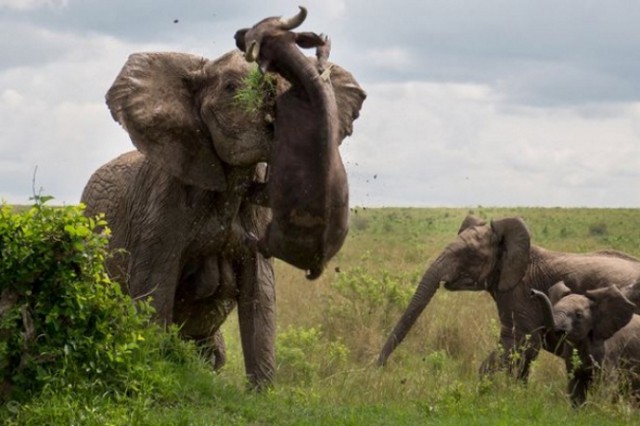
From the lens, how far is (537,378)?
550 inches

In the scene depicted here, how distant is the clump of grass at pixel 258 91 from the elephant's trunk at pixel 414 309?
5746mm

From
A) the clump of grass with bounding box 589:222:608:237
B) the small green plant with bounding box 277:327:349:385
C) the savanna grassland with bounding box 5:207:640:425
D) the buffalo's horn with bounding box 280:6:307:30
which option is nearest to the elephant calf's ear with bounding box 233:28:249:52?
the buffalo's horn with bounding box 280:6:307:30

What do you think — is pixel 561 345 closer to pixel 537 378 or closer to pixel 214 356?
pixel 537 378

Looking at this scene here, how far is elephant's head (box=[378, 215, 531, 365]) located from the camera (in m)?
14.5

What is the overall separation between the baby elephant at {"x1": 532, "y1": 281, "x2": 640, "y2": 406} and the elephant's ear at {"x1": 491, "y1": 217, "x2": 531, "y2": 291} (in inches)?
76.6

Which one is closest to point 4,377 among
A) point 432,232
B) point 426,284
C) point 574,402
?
point 574,402

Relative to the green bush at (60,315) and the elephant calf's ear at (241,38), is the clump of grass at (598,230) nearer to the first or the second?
the green bush at (60,315)

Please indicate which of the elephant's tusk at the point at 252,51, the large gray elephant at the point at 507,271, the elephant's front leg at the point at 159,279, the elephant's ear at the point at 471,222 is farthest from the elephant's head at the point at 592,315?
the elephant's tusk at the point at 252,51

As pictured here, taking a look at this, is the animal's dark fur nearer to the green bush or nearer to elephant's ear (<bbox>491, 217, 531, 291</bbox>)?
the green bush

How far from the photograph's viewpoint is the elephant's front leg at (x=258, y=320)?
10.3m

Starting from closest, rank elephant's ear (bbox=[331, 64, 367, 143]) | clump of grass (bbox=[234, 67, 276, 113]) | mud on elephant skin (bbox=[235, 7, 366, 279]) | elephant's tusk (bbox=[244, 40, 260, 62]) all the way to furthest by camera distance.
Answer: mud on elephant skin (bbox=[235, 7, 366, 279]) < elephant's tusk (bbox=[244, 40, 260, 62]) < clump of grass (bbox=[234, 67, 276, 113]) < elephant's ear (bbox=[331, 64, 367, 143])

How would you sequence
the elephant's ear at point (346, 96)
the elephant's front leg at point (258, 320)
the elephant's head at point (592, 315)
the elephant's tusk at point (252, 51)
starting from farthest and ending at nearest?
the elephant's head at point (592, 315) → the elephant's front leg at point (258, 320) → the elephant's ear at point (346, 96) → the elephant's tusk at point (252, 51)

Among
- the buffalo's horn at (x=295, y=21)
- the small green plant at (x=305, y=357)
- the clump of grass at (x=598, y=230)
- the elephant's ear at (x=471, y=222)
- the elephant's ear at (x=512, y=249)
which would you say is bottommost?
the small green plant at (x=305, y=357)

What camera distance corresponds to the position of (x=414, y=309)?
14352 millimetres
